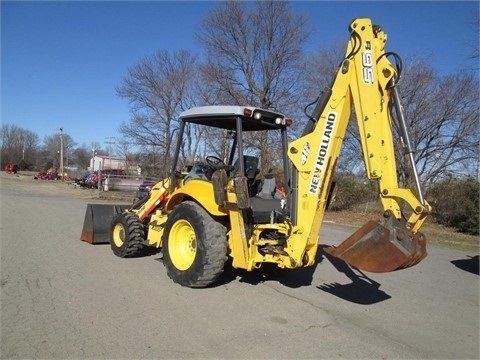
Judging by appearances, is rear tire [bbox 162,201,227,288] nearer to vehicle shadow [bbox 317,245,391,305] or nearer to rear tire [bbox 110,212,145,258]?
rear tire [bbox 110,212,145,258]

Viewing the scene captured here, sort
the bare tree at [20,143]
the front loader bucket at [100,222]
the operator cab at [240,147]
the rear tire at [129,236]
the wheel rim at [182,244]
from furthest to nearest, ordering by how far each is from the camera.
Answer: the bare tree at [20,143]
the front loader bucket at [100,222]
the rear tire at [129,236]
the wheel rim at [182,244]
the operator cab at [240,147]

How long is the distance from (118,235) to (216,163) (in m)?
2.58

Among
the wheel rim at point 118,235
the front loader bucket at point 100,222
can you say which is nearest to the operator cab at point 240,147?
the wheel rim at point 118,235

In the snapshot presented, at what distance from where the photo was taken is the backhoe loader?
4.84 m

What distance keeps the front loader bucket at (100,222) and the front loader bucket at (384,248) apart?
564cm

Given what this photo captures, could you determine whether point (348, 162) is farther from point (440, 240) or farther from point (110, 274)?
point (110, 274)

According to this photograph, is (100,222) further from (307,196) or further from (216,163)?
(307,196)

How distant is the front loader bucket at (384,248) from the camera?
15.0 feet

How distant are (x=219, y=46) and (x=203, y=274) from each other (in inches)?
933

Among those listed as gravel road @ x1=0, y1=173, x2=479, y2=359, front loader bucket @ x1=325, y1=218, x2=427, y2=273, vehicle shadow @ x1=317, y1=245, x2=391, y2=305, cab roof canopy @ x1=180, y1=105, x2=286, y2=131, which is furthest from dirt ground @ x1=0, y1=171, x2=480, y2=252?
front loader bucket @ x1=325, y1=218, x2=427, y2=273

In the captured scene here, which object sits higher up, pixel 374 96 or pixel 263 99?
pixel 263 99

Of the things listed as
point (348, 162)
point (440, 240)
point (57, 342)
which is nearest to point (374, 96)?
point (57, 342)

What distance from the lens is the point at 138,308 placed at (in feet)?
16.5

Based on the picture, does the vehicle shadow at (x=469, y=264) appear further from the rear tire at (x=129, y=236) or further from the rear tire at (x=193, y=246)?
the rear tire at (x=129, y=236)
